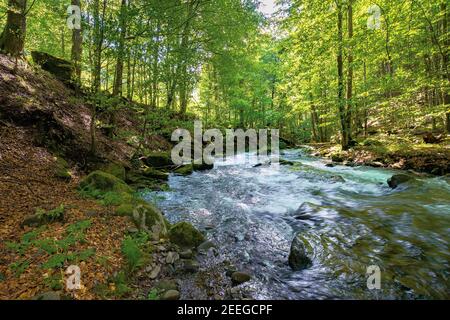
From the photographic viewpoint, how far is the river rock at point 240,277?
3.74 m

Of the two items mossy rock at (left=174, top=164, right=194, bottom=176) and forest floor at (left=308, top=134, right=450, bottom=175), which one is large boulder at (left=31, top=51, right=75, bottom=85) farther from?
forest floor at (left=308, top=134, right=450, bottom=175)

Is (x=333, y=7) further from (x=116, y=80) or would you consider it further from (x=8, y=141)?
(x=8, y=141)

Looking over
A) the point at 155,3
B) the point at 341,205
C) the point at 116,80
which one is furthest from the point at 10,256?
the point at 155,3

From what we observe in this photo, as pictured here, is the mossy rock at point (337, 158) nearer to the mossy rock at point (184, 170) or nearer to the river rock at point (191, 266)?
the mossy rock at point (184, 170)

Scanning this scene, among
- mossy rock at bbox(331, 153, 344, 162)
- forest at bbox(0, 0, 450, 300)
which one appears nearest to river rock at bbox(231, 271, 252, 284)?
forest at bbox(0, 0, 450, 300)

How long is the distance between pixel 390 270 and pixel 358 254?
0.55 metres

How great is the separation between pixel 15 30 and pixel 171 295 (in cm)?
962

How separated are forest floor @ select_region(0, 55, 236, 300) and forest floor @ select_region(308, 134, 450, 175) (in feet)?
30.9

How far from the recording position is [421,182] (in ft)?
25.4

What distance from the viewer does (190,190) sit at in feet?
28.0

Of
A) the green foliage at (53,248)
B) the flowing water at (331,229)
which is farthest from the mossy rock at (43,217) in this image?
the flowing water at (331,229)

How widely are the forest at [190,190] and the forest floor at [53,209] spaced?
0.03m

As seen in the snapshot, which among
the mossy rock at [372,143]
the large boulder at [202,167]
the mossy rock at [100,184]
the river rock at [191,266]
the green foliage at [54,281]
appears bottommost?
the river rock at [191,266]

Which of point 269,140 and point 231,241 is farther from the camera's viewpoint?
point 269,140
